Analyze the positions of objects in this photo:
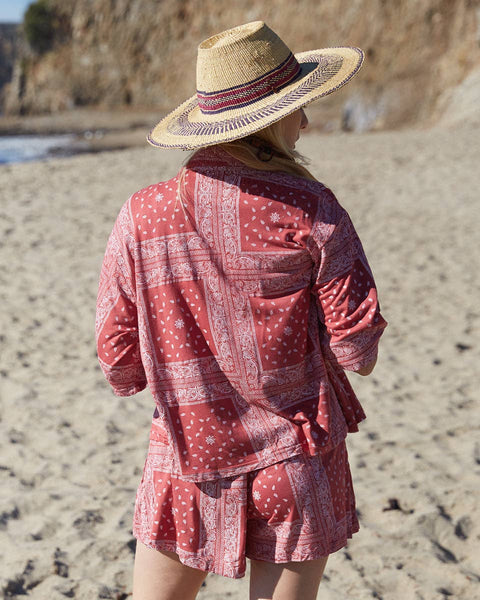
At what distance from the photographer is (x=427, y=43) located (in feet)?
76.0


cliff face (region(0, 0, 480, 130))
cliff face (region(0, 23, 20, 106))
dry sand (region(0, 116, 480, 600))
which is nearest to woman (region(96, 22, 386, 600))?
dry sand (region(0, 116, 480, 600))

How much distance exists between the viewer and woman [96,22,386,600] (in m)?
1.40

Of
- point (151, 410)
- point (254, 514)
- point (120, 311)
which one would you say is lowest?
point (151, 410)

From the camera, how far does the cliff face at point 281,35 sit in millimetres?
21875

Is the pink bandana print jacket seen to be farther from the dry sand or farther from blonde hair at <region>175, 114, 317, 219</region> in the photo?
the dry sand

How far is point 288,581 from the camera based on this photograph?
151cm

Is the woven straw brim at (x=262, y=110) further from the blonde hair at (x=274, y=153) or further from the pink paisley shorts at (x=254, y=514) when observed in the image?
the pink paisley shorts at (x=254, y=514)

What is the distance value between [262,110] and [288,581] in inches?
36.7

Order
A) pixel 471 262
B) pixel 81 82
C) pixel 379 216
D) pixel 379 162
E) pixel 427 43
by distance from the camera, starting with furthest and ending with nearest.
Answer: pixel 81 82 → pixel 427 43 → pixel 379 162 → pixel 379 216 → pixel 471 262

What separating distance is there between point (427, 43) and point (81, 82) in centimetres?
2355

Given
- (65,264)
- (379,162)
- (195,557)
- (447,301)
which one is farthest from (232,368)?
(379,162)

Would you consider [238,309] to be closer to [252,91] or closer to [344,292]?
[344,292]

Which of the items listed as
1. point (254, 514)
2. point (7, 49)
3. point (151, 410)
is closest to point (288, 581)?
point (254, 514)

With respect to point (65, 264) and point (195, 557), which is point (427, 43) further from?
point (195, 557)
